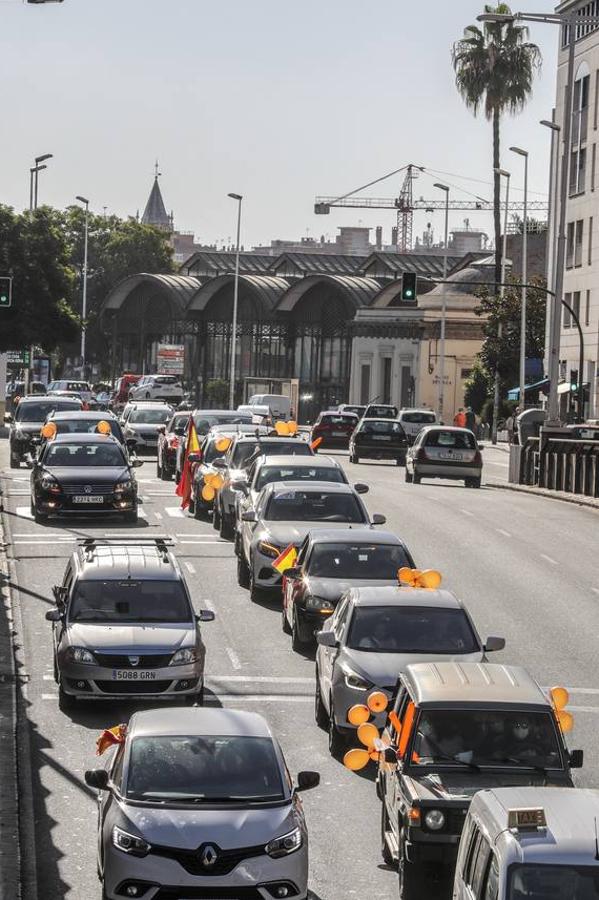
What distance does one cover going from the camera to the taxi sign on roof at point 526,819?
877cm

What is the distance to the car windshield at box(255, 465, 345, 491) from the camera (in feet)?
101

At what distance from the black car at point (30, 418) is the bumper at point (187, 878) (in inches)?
1509

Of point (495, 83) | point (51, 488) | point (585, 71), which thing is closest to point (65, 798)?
point (51, 488)

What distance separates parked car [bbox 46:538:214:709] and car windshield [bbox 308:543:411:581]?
2.37 metres

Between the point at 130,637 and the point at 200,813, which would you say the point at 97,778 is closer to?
the point at 200,813

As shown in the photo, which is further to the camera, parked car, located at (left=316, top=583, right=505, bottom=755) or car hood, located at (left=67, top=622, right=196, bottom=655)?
car hood, located at (left=67, top=622, right=196, bottom=655)

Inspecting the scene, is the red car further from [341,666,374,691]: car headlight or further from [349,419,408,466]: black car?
[341,666,374,691]: car headlight

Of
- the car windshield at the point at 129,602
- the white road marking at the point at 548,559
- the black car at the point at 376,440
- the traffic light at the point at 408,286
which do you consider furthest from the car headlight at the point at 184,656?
the black car at the point at 376,440

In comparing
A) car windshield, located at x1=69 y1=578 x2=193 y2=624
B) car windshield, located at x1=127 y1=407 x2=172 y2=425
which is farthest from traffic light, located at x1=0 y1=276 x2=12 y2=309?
car windshield, located at x1=69 y1=578 x2=193 y2=624

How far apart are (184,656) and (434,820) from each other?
22.8 feet

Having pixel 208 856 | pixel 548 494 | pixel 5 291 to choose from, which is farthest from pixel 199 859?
pixel 5 291

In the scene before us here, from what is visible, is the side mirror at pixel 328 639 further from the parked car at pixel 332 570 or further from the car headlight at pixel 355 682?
the parked car at pixel 332 570

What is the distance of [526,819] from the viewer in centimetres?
881

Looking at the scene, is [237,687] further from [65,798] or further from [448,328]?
[448,328]
